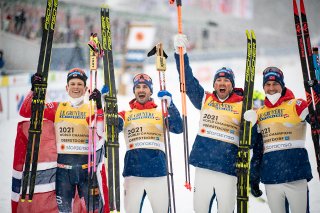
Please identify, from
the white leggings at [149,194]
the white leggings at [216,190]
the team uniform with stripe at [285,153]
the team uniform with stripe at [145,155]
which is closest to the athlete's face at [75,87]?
the team uniform with stripe at [145,155]

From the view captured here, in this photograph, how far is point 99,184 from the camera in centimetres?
477

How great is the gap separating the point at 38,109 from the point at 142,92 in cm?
113

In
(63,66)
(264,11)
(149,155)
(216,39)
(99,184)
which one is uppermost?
(264,11)

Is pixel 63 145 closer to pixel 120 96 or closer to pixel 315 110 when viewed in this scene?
pixel 315 110

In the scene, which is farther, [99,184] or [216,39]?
[216,39]

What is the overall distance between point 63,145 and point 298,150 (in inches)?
97.3

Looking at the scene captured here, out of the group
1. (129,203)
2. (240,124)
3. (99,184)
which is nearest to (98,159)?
(99,184)

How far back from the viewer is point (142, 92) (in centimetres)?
485

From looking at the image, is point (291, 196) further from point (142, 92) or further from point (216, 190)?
point (142, 92)

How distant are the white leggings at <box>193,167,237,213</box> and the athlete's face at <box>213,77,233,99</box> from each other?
824 mm

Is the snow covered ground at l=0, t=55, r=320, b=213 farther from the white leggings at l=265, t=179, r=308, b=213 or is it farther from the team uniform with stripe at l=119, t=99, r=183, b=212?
the white leggings at l=265, t=179, r=308, b=213

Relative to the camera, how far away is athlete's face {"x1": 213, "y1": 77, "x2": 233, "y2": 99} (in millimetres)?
4676

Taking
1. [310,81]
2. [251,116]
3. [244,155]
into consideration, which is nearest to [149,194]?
[244,155]

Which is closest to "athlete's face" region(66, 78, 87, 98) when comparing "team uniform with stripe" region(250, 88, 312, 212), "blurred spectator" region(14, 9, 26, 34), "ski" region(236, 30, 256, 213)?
"ski" region(236, 30, 256, 213)
